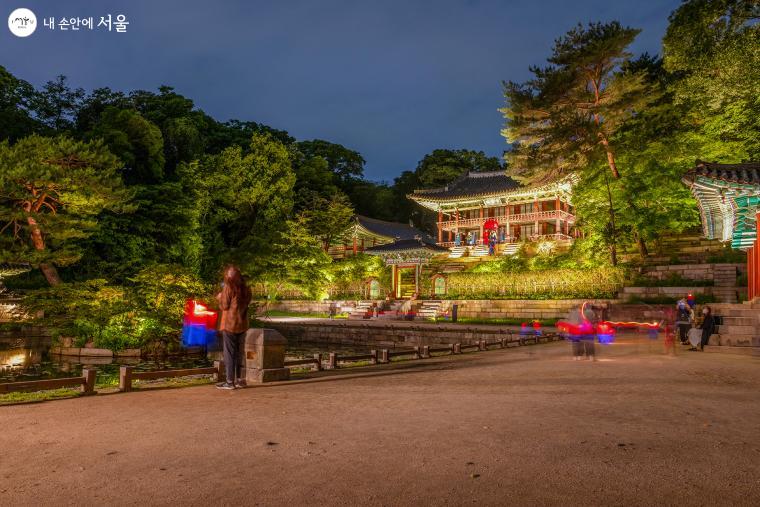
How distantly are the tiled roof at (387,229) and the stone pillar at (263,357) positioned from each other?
3593cm

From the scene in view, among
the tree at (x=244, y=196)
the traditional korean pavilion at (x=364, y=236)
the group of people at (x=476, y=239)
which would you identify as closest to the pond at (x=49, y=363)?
the tree at (x=244, y=196)

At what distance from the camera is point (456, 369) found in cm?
1135

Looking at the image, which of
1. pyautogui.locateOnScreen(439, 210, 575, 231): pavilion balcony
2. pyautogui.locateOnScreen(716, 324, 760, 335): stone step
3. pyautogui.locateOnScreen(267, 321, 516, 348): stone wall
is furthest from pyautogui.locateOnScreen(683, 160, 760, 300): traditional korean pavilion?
pyautogui.locateOnScreen(439, 210, 575, 231): pavilion balcony

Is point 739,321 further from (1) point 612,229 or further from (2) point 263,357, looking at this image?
(1) point 612,229

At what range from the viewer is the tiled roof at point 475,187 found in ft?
141

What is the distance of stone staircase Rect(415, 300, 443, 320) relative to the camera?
3180 centimetres

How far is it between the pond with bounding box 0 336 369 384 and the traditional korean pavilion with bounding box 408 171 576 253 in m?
26.2

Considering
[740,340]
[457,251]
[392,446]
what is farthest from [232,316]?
[457,251]

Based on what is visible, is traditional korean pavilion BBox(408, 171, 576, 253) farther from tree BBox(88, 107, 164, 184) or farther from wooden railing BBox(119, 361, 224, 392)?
wooden railing BBox(119, 361, 224, 392)

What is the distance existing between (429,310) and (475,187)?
1708 cm

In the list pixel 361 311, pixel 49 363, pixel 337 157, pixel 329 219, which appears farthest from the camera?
pixel 337 157

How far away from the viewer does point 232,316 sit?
816 centimetres

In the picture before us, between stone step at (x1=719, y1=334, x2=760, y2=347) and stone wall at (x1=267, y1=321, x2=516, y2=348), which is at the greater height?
stone step at (x1=719, y1=334, x2=760, y2=347)

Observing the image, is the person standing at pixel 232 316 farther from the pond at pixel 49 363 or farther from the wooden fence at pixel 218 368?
the pond at pixel 49 363
